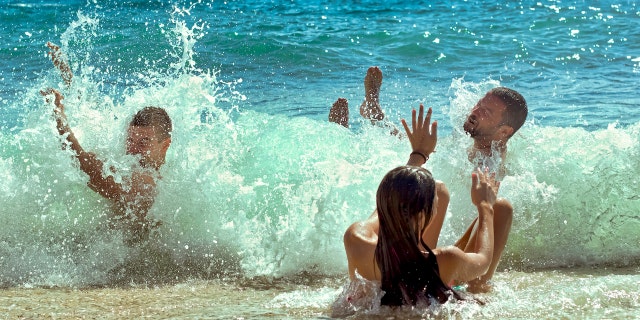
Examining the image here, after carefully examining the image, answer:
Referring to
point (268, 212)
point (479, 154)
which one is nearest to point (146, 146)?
point (268, 212)

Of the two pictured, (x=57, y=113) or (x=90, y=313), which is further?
(x=57, y=113)

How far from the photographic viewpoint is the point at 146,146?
16.4 feet

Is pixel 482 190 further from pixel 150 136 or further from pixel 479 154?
pixel 150 136

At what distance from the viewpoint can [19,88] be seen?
986 centimetres

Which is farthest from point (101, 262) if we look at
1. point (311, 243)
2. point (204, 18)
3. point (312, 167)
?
point (204, 18)

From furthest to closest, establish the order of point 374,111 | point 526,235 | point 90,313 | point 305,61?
1. point 305,61
2. point 374,111
3. point 526,235
4. point 90,313

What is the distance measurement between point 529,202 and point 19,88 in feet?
22.6

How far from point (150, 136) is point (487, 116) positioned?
7.37ft

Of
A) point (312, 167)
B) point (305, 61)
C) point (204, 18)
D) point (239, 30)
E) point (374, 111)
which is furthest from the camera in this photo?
point (204, 18)

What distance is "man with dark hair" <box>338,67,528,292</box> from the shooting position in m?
3.52

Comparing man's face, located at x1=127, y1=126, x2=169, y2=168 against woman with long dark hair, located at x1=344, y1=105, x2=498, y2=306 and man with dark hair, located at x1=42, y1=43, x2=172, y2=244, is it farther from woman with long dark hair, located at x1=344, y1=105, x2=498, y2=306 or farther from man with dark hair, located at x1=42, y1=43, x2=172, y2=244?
woman with long dark hair, located at x1=344, y1=105, x2=498, y2=306

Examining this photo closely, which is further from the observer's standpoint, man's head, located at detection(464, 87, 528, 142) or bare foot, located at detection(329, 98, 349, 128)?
bare foot, located at detection(329, 98, 349, 128)

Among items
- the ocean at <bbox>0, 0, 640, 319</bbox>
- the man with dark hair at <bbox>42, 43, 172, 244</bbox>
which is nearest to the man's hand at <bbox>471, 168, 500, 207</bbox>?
the ocean at <bbox>0, 0, 640, 319</bbox>

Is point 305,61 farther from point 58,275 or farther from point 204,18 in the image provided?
point 58,275
